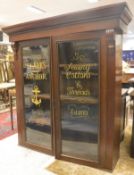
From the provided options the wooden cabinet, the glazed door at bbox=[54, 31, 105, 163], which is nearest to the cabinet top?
the wooden cabinet

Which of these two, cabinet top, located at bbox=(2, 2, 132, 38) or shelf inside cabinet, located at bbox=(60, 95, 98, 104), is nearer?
cabinet top, located at bbox=(2, 2, 132, 38)

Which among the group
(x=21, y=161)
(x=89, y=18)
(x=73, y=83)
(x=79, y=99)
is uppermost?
(x=89, y=18)

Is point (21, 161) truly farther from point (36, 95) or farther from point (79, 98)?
point (79, 98)

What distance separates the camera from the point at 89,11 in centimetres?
186

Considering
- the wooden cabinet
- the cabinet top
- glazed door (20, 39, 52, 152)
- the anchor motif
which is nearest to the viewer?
the cabinet top

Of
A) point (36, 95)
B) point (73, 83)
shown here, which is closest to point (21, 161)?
point (36, 95)

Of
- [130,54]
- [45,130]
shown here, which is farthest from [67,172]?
[130,54]

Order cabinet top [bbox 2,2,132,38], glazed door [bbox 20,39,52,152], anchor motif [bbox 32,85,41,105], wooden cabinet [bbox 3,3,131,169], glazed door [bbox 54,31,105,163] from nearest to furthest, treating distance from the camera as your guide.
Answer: cabinet top [bbox 2,2,132,38] → wooden cabinet [bbox 3,3,131,169] → glazed door [bbox 54,31,105,163] → glazed door [bbox 20,39,52,152] → anchor motif [bbox 32,85,41,105]

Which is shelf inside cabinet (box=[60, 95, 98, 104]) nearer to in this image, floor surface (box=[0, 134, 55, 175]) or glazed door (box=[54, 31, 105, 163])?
glazed door (box=[54, 31, 105, 163])

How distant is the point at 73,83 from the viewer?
228cm

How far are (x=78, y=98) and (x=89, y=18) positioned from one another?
3.04 ft

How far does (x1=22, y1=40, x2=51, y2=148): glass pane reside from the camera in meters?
2.44

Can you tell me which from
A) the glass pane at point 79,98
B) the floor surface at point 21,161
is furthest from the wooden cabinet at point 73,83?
the floor surface at point 21,161

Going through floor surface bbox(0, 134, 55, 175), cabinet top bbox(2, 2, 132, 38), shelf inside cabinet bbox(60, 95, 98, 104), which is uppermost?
cabinet top bbox(2, 2, 132, 38)
